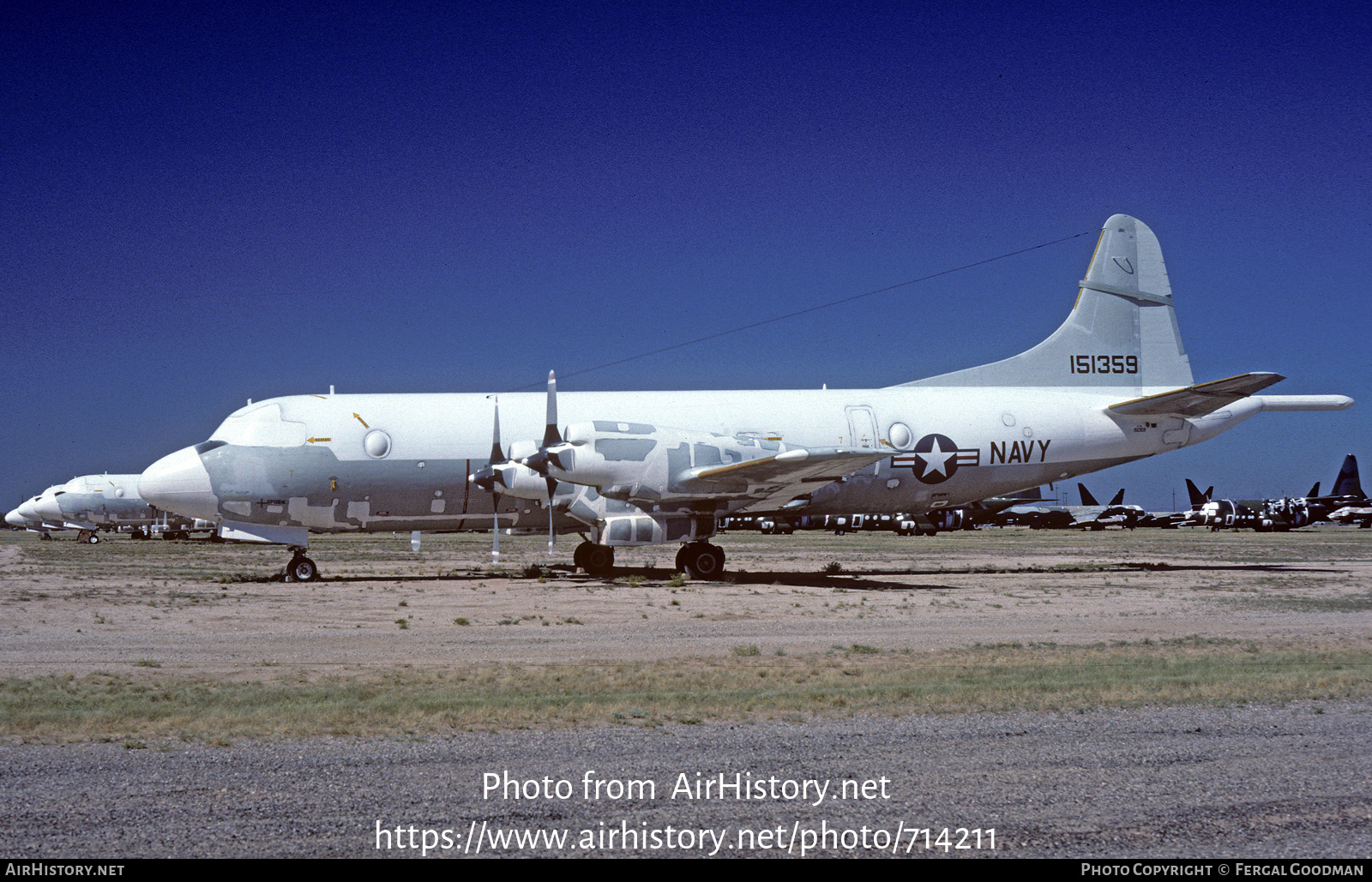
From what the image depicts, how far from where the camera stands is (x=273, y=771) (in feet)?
24.9

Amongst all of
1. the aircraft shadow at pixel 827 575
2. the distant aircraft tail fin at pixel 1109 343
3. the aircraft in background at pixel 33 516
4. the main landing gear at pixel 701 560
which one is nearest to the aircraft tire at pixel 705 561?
the main landing gear at pixel 701 560

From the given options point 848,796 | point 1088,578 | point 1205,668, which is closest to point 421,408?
point 1088,578

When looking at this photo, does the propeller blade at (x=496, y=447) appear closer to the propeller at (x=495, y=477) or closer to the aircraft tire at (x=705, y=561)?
the propeller at (x=495, y=477)

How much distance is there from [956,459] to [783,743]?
22.3 metres

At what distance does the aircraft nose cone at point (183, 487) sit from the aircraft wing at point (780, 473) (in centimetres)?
1192

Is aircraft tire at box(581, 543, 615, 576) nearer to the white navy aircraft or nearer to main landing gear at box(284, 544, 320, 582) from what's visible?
the white navy aircraft

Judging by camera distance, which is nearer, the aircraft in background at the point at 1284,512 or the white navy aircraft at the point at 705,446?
the white navy aircraft at the point at 705,446

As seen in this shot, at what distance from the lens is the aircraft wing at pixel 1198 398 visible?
28094 mm

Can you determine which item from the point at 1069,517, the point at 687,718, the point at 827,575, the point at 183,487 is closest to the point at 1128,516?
the point at 1069,517

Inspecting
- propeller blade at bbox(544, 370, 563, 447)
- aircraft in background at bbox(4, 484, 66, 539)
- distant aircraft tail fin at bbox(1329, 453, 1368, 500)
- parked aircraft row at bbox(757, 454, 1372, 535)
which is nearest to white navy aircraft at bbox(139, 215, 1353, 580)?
propeller blade at bbox(544, 370, 563, 447)

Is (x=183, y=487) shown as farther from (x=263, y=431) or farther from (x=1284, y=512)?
(x=1284, y=512)

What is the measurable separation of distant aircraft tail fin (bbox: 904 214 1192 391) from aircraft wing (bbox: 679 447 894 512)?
722 cm

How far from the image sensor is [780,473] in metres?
25.9

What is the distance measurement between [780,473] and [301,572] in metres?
12.5
